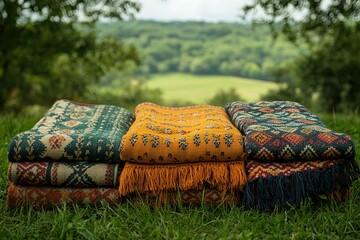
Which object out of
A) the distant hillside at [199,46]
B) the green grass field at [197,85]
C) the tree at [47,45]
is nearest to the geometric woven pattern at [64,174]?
the tree at [47,45]

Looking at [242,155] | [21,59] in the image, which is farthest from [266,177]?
[21,59]

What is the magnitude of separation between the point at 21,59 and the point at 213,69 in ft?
79.0

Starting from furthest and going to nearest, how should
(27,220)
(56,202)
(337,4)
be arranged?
(337,4) < (56,202) < (27,220)

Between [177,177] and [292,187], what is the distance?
0.64m

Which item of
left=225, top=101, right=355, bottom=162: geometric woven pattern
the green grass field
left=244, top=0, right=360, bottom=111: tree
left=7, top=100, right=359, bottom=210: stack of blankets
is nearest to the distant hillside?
the green grass field

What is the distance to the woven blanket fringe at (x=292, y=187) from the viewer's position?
240 cm

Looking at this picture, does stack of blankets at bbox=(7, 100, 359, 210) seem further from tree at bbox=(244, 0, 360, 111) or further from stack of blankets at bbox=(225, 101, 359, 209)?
tree at bbox=(244, 0, 360, 111)

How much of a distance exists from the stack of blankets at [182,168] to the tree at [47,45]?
535 cm

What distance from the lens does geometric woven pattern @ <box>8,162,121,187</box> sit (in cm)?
242

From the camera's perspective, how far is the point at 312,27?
28.0ft

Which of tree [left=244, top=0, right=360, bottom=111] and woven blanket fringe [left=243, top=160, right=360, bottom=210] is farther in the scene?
tree [left=244, top=0, right=360, bottom=111]

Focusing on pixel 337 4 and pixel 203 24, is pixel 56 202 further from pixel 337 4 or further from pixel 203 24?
pixel 203 24

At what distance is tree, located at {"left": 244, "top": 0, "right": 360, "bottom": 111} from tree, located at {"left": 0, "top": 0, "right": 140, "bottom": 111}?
123 inches

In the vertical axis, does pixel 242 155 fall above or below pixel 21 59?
above
